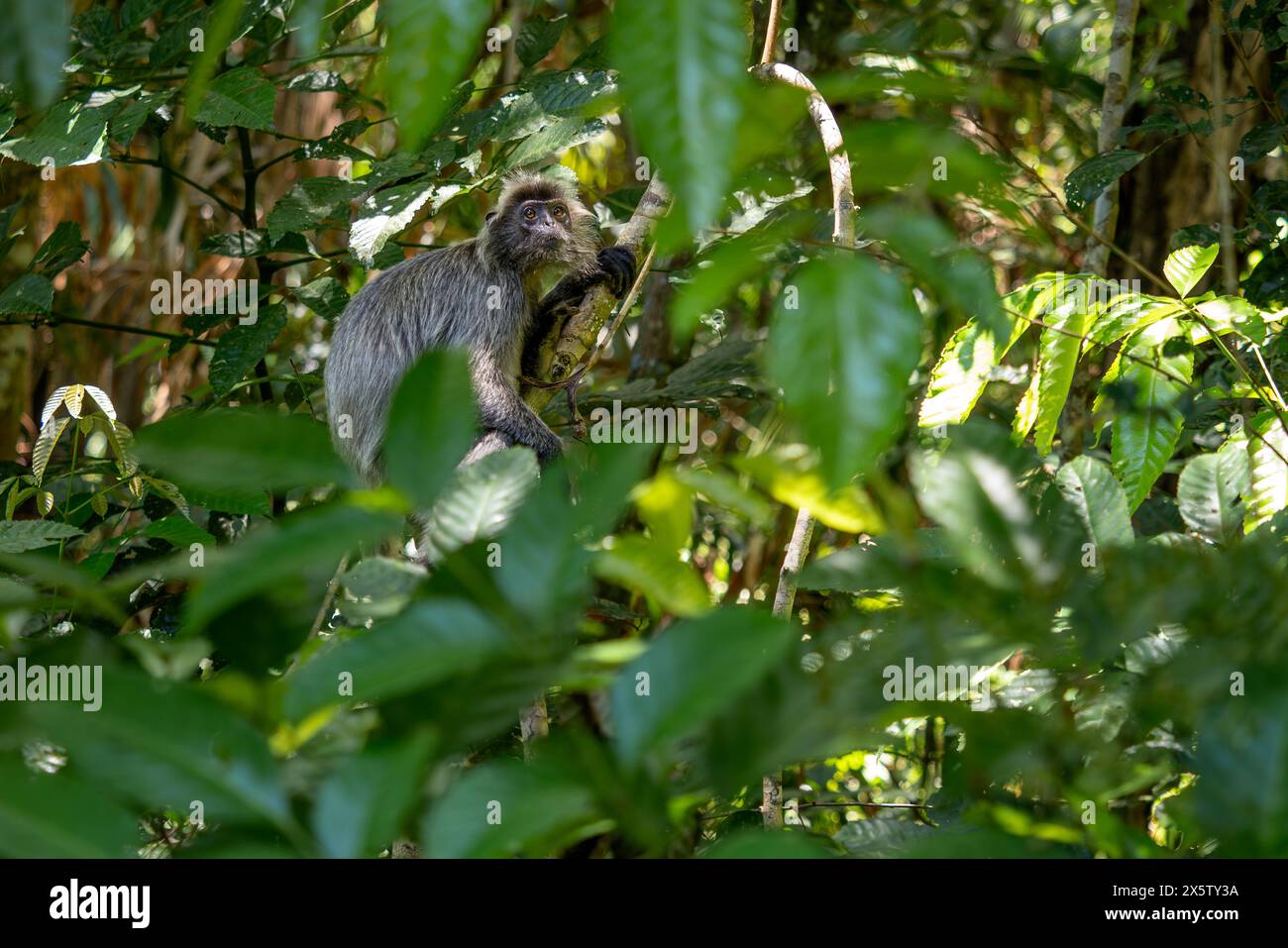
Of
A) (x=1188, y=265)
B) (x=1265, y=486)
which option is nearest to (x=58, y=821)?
(x=1265, y=486)

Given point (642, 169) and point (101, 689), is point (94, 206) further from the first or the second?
point (101, 689)

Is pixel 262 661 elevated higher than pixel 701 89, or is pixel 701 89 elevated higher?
pixel 701 89

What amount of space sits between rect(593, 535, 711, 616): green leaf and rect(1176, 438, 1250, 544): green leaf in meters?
1.15

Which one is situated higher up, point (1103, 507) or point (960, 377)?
point (960, 377)

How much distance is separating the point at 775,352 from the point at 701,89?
16 centimetres

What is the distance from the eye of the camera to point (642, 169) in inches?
212

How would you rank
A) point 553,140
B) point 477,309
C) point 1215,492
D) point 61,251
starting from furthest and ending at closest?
point 477,309 < point 61,251 < point 553,140 < point 1215,492

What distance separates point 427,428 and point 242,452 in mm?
120

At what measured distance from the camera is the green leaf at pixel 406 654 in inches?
27.6

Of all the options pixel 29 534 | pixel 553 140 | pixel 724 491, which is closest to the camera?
pixel 724 491

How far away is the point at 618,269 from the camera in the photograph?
5043 mm

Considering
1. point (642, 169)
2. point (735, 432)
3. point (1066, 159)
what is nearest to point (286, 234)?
point (642, 169)

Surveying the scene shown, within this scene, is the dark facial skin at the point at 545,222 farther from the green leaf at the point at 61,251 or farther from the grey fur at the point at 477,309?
the green leaf at the point at 61,251

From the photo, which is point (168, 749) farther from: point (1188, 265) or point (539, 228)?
point (539, 228)
